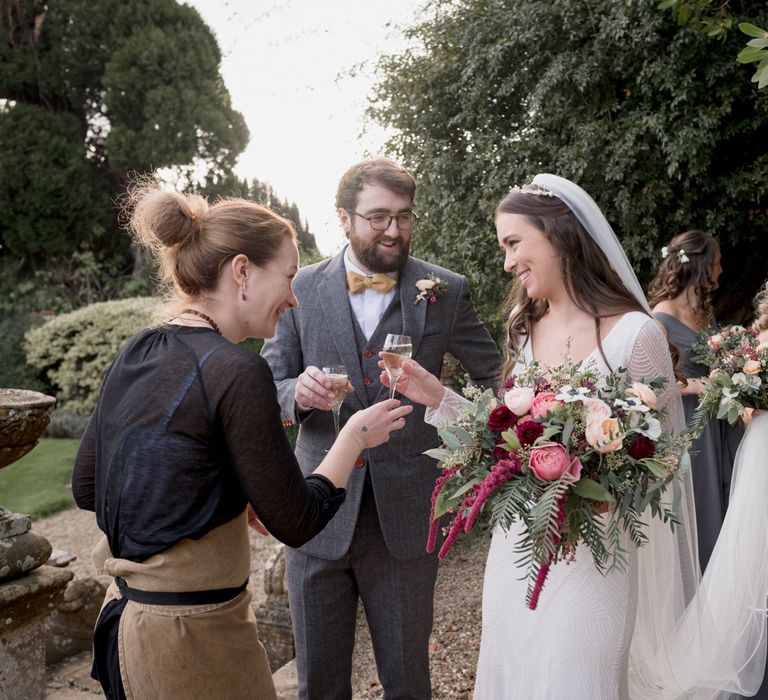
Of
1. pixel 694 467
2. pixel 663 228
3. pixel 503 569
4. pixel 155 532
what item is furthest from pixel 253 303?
pixel 663 228

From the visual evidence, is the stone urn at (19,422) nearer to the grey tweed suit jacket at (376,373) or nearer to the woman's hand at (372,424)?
the grey tweed suit jacket at (376,373)

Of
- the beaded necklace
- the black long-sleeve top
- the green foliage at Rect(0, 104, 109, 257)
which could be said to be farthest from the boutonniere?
the green foliage at Rect(0, 104, 109, 257)

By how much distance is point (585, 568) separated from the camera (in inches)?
92.7

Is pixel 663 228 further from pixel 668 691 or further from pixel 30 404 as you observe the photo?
pixel 30 404

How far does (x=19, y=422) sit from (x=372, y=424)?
1.10m

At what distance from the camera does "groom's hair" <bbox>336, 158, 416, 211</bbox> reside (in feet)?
9.73

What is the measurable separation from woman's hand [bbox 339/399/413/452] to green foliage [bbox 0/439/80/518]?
250 inches

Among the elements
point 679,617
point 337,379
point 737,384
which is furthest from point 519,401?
point 737,384

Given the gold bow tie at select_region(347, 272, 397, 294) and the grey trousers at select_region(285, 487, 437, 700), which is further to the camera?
the gold bow tie at select_region(347, 272, 397, 294)

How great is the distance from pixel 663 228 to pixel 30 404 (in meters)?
5.05

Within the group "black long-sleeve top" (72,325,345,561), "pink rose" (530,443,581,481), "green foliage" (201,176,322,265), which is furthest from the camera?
"green foliage" (201,176,322,265)

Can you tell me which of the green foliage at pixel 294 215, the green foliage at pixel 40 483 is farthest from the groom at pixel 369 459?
the green foliage at pixel 40 483

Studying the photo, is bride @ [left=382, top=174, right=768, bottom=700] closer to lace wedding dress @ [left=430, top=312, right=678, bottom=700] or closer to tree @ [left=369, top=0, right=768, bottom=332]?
lace wedding dress @ [left=430, top=312, right=678, bottom=700]

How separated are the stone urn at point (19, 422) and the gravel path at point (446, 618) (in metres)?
2.05
